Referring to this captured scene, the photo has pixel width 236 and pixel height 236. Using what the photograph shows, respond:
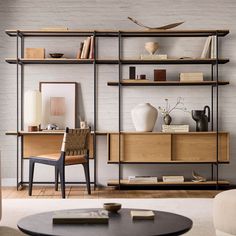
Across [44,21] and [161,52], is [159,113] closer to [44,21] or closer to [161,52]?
[161,52]

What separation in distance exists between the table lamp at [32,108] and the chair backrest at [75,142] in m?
0.79

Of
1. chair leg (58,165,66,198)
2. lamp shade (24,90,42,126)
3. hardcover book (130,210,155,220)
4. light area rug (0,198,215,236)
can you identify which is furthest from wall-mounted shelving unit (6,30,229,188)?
hardcover book (130,210,155,220)

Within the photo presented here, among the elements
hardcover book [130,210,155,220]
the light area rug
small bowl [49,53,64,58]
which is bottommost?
the light area rug

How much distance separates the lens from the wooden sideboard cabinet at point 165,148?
718cm

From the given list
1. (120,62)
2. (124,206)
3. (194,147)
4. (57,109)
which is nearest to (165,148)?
(194,147)

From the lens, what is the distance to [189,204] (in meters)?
5.78

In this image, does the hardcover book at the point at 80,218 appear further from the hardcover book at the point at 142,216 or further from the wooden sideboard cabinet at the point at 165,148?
the wooden sideboard cabinet at the point at 165,148

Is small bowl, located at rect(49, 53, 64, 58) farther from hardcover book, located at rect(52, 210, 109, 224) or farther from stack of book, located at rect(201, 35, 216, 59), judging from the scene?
hardcover book, located at rect(52, 210, 109, 224)

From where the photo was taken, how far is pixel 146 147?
23.6ft

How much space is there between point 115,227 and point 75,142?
3458 millimetres

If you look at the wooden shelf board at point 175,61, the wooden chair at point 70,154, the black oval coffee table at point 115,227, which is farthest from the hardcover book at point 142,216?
the wooden shelf board at point 175,61

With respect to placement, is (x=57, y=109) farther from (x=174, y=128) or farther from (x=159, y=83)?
(x=174, y=128)

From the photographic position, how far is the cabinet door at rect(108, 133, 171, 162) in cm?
717

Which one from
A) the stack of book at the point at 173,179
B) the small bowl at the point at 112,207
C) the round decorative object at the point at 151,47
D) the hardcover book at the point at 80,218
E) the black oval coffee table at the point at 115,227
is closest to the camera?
the black oval coffee table at the point at 115,227
